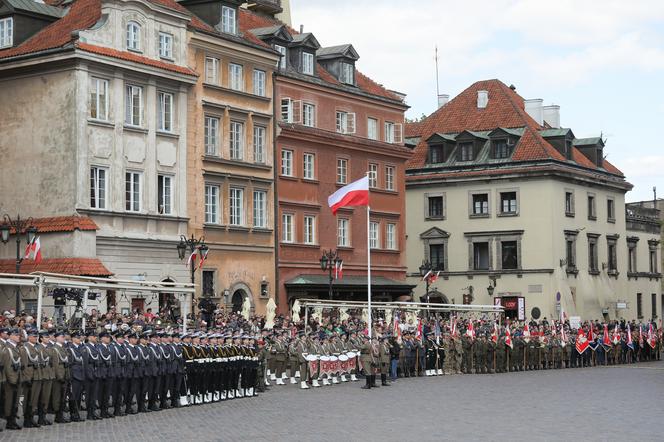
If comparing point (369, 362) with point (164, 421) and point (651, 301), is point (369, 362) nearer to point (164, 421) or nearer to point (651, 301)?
point (164, 421)

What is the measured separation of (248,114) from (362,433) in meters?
34.7

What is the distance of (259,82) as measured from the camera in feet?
197

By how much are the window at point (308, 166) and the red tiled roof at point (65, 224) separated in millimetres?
16293

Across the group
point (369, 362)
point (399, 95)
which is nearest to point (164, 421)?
point (369, 362)

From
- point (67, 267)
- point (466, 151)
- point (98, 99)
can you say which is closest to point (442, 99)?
point (466, 151)

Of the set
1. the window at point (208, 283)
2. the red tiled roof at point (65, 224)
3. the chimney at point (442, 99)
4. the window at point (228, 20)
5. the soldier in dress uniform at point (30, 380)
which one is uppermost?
the chimney at point (442, 99)

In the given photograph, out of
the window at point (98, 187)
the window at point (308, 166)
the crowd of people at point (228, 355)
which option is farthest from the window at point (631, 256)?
the window at point (98, 187)

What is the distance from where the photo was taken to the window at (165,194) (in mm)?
53312

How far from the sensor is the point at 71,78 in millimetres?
49219

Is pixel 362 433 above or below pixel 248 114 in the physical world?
below

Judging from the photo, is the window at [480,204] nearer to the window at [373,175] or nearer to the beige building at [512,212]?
the beige building at [512,212]

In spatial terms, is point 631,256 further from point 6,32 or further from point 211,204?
point 6,32

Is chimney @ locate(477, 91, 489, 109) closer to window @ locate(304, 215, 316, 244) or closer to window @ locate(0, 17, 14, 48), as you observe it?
window @ locate(304, 215, 316, 244)

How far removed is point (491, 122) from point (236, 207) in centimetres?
2883
